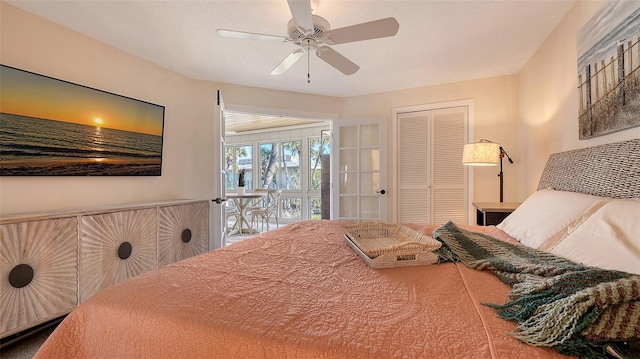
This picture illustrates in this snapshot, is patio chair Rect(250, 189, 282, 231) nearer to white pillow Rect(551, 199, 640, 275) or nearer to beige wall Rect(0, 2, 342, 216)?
beige wall Rect(0, 2, 342, 216)

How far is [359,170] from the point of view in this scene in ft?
13.5

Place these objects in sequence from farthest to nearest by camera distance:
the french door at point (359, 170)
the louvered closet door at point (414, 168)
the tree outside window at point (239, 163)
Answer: the tree outside window at point (239, 163) → the french door at point (359, 170) → the louvered closet door at point (414, 168)

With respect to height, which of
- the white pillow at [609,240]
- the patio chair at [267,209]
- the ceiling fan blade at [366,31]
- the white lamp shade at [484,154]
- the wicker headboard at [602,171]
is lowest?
the patio chair at [267,209]

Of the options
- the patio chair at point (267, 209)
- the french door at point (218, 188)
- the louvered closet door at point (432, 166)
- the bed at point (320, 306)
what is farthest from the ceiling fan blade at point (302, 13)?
the patio chair at point (267, 209)

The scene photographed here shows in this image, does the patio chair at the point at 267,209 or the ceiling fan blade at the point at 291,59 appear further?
the patio chair at the point at 267,209

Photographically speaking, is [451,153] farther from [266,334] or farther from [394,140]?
[266,334]

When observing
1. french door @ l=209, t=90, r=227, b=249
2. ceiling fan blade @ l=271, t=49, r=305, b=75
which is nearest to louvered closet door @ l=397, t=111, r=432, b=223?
ceiling fan blade @ l=271, t=49, r=305, b=75

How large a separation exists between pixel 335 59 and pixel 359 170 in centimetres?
211

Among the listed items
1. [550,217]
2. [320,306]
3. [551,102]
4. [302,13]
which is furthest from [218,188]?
[551,102]

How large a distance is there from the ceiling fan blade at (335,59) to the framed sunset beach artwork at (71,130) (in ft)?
6.64

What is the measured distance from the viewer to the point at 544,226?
1.44m

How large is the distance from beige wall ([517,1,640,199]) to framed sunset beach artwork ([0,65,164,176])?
377 centimetres

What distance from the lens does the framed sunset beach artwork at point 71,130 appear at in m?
2.03

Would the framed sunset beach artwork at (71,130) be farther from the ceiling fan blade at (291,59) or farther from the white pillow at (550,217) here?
the white pillow at (550,217)
